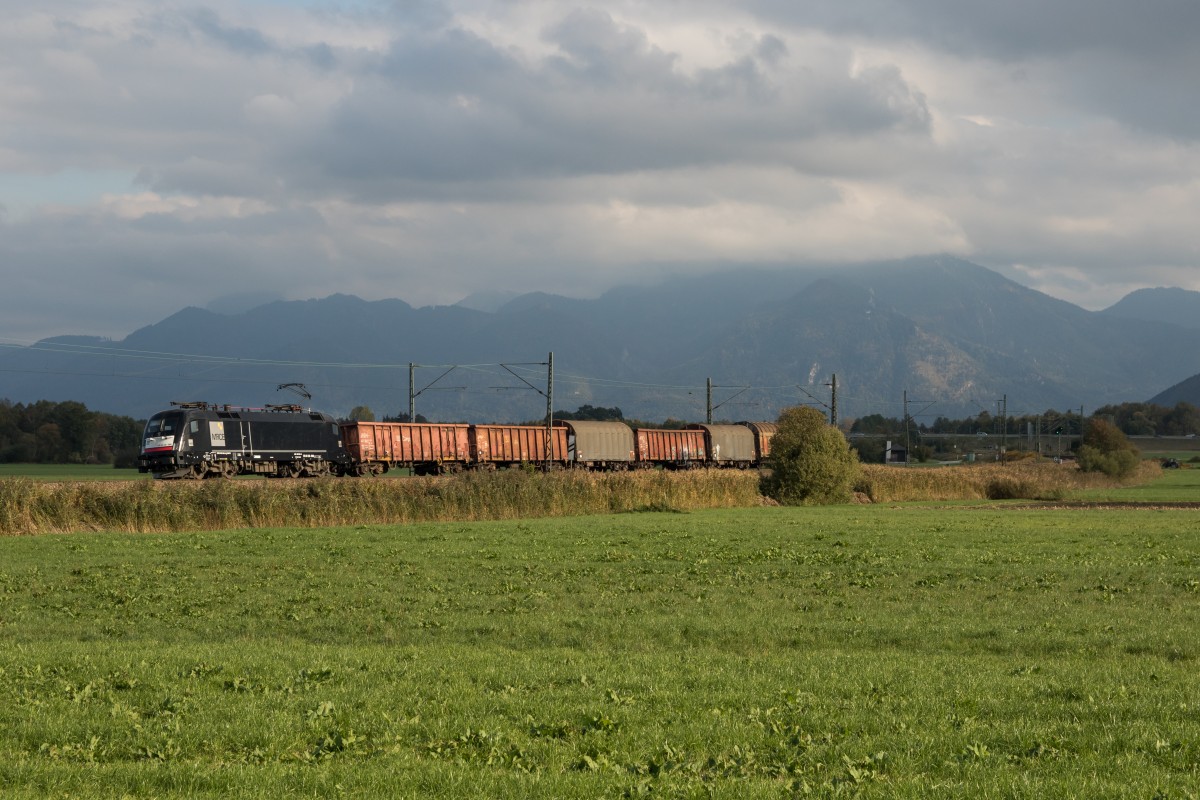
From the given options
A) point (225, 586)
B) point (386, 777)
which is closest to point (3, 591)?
point (225, 586)

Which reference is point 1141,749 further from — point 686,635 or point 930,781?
point 686,635

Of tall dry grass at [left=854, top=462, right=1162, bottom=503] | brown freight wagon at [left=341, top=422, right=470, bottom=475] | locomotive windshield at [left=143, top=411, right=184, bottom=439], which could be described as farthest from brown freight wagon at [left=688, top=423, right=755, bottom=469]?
locomotive windshield at [left=143, top=411, right=184, bottom=439]

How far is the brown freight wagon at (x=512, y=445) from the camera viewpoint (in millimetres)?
74250

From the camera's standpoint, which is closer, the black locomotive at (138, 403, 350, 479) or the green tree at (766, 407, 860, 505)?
the green tree at (766, 407, 860, 505)

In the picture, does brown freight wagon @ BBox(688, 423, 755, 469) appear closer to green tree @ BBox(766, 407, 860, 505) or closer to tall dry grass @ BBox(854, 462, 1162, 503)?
tall dry grass @ BBox(854, 462, 1162, 503)

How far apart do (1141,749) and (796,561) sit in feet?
50.6

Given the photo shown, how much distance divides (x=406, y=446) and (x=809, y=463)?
26.4 metres

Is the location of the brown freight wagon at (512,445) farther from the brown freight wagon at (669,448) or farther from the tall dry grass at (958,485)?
the tall dry grass at (958,485)

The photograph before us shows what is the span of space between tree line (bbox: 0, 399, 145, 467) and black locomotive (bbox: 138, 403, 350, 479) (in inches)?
2016

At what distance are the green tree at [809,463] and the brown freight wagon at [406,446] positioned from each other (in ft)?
72.4

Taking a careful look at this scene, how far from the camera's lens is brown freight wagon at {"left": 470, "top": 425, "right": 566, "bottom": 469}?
74.2 metres

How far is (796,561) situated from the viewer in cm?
2447

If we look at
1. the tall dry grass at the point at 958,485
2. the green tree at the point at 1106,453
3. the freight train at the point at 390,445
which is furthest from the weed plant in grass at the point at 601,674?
the green tree at the point at 1106,453

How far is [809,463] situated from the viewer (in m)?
54.7
